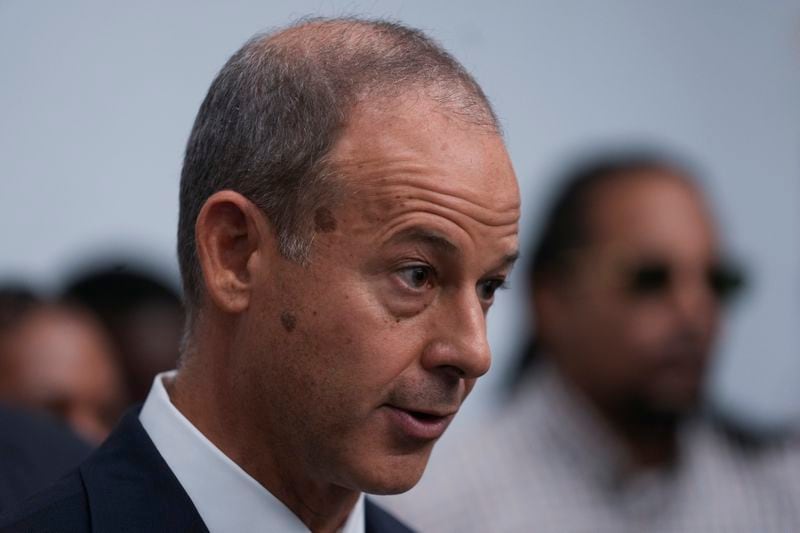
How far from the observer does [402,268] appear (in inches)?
118

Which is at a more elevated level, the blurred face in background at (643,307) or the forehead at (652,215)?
the forehead at (652,215)

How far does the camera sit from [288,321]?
303 centimetres

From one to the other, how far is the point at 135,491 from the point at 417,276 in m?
0.68

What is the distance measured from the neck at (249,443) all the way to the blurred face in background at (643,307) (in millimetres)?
3322

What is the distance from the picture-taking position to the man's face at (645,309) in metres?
6.34

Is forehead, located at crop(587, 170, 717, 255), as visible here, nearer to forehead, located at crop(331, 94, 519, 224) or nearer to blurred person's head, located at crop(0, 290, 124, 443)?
blurred person's head, located at crop(0, 290, 124, 443)

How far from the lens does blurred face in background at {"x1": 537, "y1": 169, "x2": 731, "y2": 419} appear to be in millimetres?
6340

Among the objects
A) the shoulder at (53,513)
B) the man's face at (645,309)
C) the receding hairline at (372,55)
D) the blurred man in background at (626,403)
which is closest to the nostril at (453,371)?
the receding hairline at (372,55)

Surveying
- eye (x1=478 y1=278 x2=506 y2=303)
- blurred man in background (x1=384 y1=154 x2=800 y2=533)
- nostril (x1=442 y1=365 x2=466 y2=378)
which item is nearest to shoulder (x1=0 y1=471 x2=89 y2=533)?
nostril (x1=442 y1=365 x2=466 y2=378)

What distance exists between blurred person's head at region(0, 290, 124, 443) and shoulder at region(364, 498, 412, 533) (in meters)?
2.11

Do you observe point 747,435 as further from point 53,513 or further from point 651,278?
point 53,513

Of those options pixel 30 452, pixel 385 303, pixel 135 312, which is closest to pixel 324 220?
pixel 385 303

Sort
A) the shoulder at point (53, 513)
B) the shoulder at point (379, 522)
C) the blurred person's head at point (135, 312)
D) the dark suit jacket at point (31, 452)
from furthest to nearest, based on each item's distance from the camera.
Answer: the blurred person's head at point (135, 312) < the dark suit jacket at point (31, 452) < the shoulder at point (379, 522) < the shoulder at point (53, 513)

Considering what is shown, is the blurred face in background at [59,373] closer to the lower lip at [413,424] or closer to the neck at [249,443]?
the neck at [249,443]
